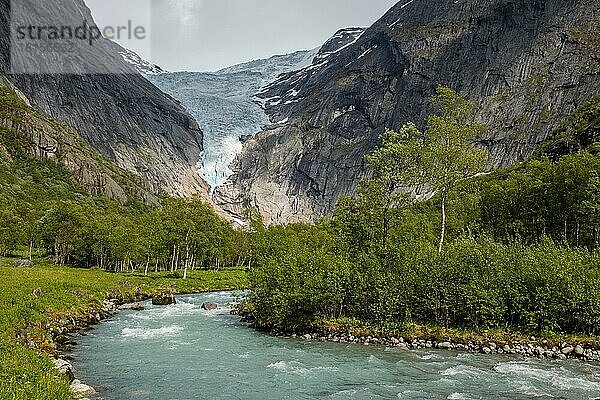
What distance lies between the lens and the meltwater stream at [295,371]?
71.0 ft

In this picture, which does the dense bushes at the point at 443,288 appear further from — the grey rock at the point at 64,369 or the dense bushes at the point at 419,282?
the grey rock at the point at 64,369

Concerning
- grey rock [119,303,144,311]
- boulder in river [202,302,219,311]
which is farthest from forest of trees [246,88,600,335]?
grey rock [119,303,144,311]

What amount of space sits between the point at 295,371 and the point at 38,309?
1846cm

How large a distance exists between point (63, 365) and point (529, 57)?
654 feet

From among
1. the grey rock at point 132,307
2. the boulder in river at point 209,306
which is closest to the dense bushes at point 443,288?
the boulder in river at point 209,306

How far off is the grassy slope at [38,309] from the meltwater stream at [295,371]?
3.21 metres

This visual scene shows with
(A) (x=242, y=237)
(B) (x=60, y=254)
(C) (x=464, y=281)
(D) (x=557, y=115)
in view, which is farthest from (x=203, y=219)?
(D) (x=557, y=115)

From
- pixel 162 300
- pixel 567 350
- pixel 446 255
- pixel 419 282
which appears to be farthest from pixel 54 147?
pixel 567 350

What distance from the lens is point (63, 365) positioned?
22625mm

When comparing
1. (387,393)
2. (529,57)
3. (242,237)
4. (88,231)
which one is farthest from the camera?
(529,57)

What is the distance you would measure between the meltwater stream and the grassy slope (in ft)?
10.5

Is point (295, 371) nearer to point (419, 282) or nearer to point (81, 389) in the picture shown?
point (81, 389)

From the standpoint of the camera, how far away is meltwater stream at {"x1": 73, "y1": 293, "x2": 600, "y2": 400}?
71.0 feet

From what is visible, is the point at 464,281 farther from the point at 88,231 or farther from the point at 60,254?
the point at 60,254
